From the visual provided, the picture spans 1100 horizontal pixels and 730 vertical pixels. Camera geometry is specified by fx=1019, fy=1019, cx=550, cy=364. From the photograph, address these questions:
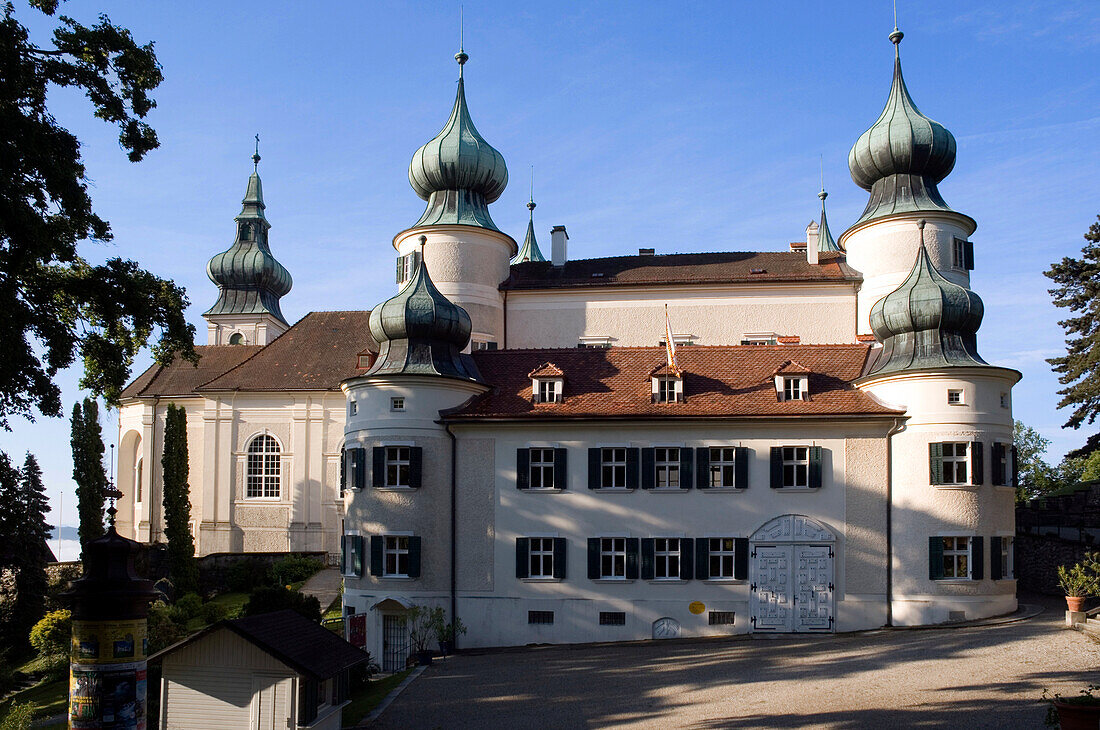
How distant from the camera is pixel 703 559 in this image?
2572cm

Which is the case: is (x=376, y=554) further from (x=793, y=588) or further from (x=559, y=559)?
Answer: (x=793, y=588)

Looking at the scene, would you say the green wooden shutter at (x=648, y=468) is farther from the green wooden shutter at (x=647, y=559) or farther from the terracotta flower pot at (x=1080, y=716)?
the terracotta flower pot at (x=1080, y=716)

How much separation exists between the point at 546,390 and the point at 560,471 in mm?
2285

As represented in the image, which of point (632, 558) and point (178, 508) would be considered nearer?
point (632, 558)

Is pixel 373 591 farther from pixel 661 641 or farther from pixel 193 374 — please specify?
pixel 193 374

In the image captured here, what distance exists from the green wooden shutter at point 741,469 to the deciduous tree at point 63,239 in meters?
13.6

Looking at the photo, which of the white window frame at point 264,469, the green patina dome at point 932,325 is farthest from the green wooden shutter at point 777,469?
the white window frame at point 264,469

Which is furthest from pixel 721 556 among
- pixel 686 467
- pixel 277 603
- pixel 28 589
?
pixel 28 589

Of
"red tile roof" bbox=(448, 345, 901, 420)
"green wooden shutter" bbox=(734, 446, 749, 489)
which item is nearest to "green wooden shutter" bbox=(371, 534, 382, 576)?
"red tile roof" bbox=(448, 345, 901, 420)

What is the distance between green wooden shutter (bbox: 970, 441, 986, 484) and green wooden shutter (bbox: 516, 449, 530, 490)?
429 inches

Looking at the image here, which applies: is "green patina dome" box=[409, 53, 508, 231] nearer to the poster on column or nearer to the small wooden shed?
the small wooden shed

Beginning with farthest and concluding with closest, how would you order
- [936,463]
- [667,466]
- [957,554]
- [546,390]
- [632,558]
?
[546,390] → [667,466] → [632,558] → [936,463] → [957,554]

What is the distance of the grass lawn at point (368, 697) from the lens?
18266mm

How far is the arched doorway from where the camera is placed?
25.2 metres
